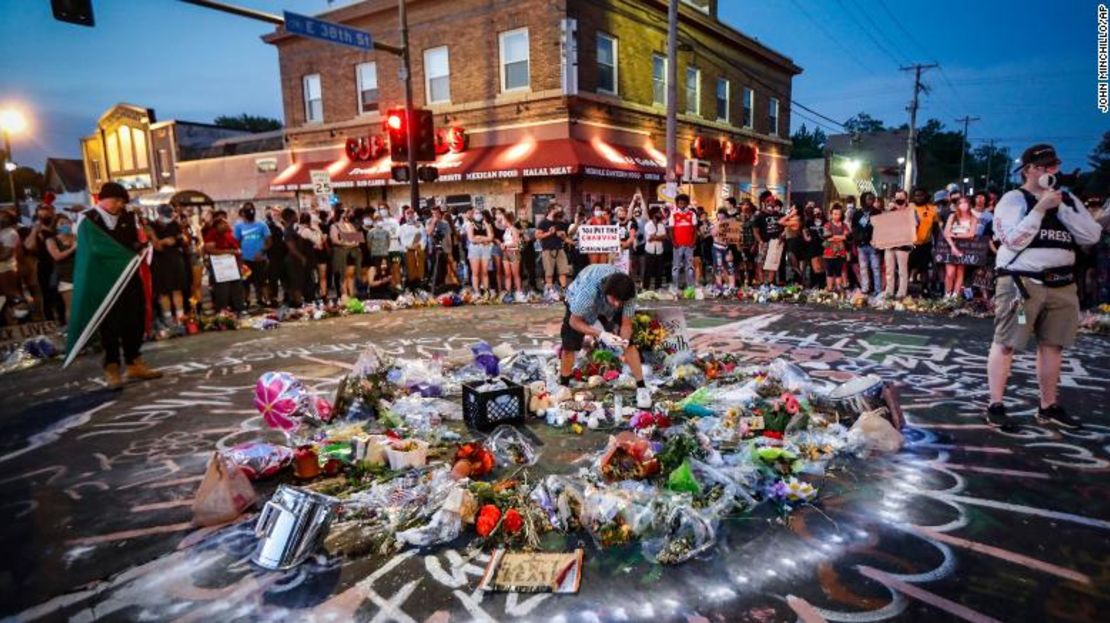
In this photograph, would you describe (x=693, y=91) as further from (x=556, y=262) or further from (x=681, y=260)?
(x=556, y=262)

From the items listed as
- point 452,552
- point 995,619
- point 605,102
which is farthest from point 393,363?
point 605,102

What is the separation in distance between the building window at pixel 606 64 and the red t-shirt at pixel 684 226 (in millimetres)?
7777

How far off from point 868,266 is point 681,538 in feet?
33.7

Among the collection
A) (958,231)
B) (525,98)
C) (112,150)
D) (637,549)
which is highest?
(112,150)

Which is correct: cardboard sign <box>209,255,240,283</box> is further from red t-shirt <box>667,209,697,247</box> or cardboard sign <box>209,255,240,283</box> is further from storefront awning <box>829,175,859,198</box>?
storefront awning <box>829,175,859,198</box>

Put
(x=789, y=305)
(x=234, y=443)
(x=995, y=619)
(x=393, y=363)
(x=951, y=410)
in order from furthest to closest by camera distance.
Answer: (x=789, y=305) → (x=393, y=363) → (x=951, y=410) → (x=234, y=443) → (x=995, y=619)

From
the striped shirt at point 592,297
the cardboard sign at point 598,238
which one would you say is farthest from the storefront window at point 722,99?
the striped shirt at point 592,297

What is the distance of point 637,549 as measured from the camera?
337 cm

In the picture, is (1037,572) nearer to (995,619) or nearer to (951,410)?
(995,619)

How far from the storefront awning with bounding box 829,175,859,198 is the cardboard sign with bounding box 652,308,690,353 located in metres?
36.3

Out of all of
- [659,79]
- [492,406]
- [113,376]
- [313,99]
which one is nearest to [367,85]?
[313,99]

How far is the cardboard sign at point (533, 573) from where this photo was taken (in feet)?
9.97

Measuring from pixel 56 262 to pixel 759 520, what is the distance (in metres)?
11.7

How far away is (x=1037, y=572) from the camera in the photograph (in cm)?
306
